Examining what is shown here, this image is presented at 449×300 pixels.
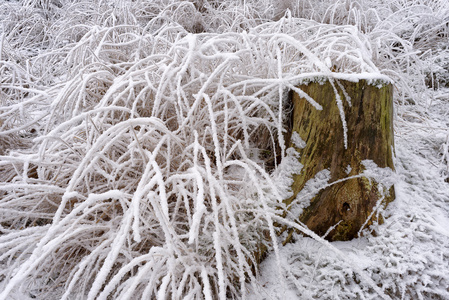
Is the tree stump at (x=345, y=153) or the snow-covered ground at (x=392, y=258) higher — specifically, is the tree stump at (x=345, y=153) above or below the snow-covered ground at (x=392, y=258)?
above

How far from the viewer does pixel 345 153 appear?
91 centimetres

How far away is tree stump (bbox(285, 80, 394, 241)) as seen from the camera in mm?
893

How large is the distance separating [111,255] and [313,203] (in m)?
0.62

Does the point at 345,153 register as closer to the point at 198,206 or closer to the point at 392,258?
the point at 392,258

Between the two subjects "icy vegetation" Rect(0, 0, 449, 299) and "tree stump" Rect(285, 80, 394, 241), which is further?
"tree stump" Rect(285, 80, 394, 241)

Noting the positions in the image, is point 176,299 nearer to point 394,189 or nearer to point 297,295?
point 297,295

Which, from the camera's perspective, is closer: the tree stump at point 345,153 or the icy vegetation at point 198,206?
the icy vegetation at point 198,206

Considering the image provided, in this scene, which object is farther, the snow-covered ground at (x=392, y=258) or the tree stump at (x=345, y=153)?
the tree stump at (x=345, y=153)

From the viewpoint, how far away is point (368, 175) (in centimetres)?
90

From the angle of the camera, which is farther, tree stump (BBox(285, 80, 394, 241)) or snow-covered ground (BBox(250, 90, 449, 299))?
tree stump (BBox(285, 80, 394, 241))

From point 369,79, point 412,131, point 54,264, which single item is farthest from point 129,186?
point 412,131

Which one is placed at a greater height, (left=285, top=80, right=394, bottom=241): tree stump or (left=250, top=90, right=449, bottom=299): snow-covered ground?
(left=285, top=80, right=394, bottom=241): tree stump

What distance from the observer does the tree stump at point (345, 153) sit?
2.93 ft

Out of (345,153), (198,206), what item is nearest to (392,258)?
(345,153)
